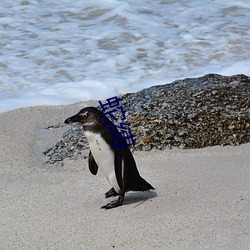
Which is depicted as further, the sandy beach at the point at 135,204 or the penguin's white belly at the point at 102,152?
the penguin's white belly at the point at 102,152

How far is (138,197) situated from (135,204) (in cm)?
15

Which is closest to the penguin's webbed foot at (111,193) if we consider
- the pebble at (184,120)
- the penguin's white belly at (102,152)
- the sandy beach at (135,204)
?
the sandy beach at (135,204)

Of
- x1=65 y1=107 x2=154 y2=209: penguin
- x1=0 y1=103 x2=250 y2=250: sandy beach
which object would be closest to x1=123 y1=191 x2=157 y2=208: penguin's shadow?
x1=0 y1=103 x2=250 y2=250: sandy beach

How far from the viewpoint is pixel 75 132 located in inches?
204

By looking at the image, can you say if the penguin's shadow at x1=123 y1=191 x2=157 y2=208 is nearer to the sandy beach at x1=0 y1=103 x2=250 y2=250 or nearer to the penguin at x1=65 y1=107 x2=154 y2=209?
the sandy beach at x1=0 y1=103 x2=250 y2=250

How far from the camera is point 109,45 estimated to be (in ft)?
29.4

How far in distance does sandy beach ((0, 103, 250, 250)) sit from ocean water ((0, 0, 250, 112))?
6.61 feet

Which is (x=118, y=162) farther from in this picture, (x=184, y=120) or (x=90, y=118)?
(x=184, y=120)

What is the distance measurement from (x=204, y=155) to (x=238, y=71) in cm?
287

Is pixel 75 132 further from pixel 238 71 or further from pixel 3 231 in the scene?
pixel 238 71

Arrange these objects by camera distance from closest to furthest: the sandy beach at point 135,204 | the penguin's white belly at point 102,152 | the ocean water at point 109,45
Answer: the sandy beach at point 135,204 < the penguin's white belly at point 102,152 < the ocean water at point 109,45

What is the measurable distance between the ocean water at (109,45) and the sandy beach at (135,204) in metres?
2.02

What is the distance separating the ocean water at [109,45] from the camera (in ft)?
23.7

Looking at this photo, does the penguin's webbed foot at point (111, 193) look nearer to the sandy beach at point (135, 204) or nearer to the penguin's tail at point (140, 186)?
the sandy beach at point (135, 204)
